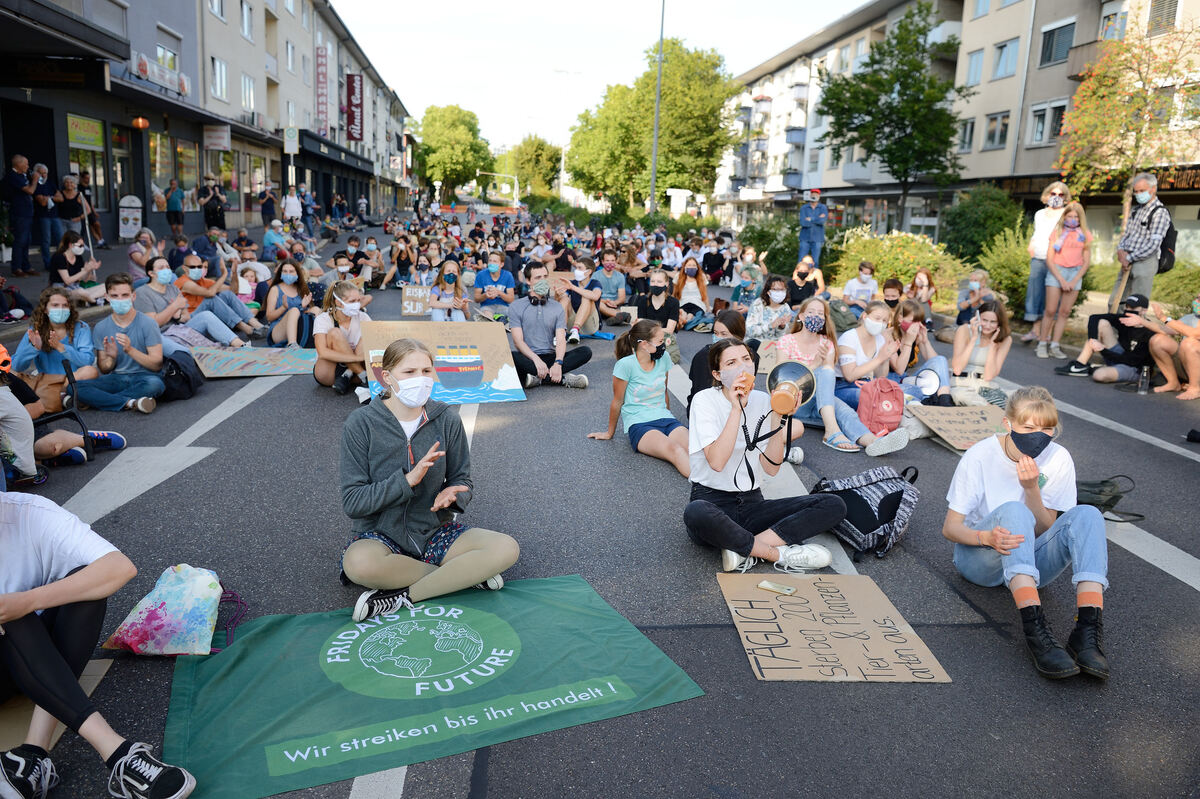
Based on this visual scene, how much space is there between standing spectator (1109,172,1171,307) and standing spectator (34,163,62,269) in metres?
18.7

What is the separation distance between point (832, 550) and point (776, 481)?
4.95ft

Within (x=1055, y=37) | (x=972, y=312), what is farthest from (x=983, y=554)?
(x=1055, y=37)

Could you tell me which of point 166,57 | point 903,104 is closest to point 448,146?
point 903,104

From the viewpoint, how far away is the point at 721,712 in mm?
3604

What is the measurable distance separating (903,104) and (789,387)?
120 feet

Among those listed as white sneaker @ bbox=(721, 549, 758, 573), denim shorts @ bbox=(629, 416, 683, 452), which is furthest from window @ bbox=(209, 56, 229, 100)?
white sneaker @ bbox=(721, 549, 758, 573)

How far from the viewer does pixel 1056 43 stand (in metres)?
34.9

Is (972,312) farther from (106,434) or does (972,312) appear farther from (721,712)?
(106,434)

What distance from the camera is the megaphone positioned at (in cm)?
480

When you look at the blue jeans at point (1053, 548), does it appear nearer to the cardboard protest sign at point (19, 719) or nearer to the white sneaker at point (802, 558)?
the white sneaker at point (802, 558)

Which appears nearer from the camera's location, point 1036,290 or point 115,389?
point 115,389

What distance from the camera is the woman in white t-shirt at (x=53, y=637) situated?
9.63 feet

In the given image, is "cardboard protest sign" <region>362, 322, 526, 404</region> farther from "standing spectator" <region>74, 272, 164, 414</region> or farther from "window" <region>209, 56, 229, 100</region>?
"window" <region>209, 56, 229, 100</region>

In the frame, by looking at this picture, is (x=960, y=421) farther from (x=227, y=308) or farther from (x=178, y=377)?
(x=227, y=308)
